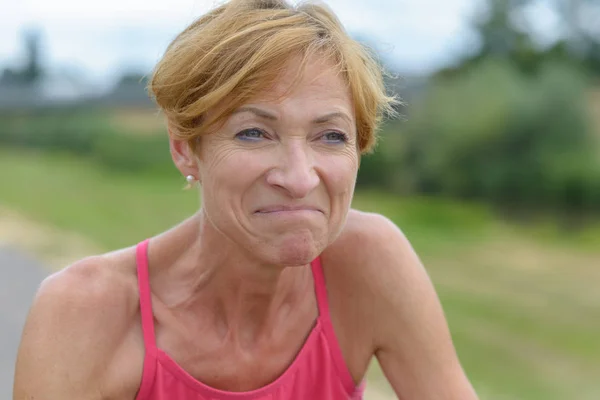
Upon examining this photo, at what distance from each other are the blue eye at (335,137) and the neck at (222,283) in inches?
12.3

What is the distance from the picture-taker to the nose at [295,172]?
1495mm

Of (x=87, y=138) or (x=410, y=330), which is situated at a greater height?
(x=87, y=138)

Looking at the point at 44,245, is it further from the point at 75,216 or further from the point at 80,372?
the point at 80,372

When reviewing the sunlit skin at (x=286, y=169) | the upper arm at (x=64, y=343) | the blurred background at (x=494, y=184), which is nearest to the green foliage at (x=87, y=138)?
the blurred background at (x=494, y=184)

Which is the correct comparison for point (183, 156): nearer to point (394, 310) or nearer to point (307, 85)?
point (307, 85)

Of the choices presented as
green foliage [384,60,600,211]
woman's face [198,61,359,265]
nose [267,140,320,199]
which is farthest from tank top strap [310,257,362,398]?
green foliage [384,60,600,211]

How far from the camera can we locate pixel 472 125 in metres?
8.91

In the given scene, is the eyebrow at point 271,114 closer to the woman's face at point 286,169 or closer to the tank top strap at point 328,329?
the woman's face at point 286,169

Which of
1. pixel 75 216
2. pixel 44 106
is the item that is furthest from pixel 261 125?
pixel 44 106

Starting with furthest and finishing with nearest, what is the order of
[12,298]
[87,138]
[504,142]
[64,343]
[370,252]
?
[87,138] → [504,142] → [12,298] → [370,252] → [64,343]

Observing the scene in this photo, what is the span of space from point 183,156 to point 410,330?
59 centimetres

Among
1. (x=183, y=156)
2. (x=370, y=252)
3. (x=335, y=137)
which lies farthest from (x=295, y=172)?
(x=370, y=252)

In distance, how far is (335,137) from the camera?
5.20 feet

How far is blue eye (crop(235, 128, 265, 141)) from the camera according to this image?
155 cm
